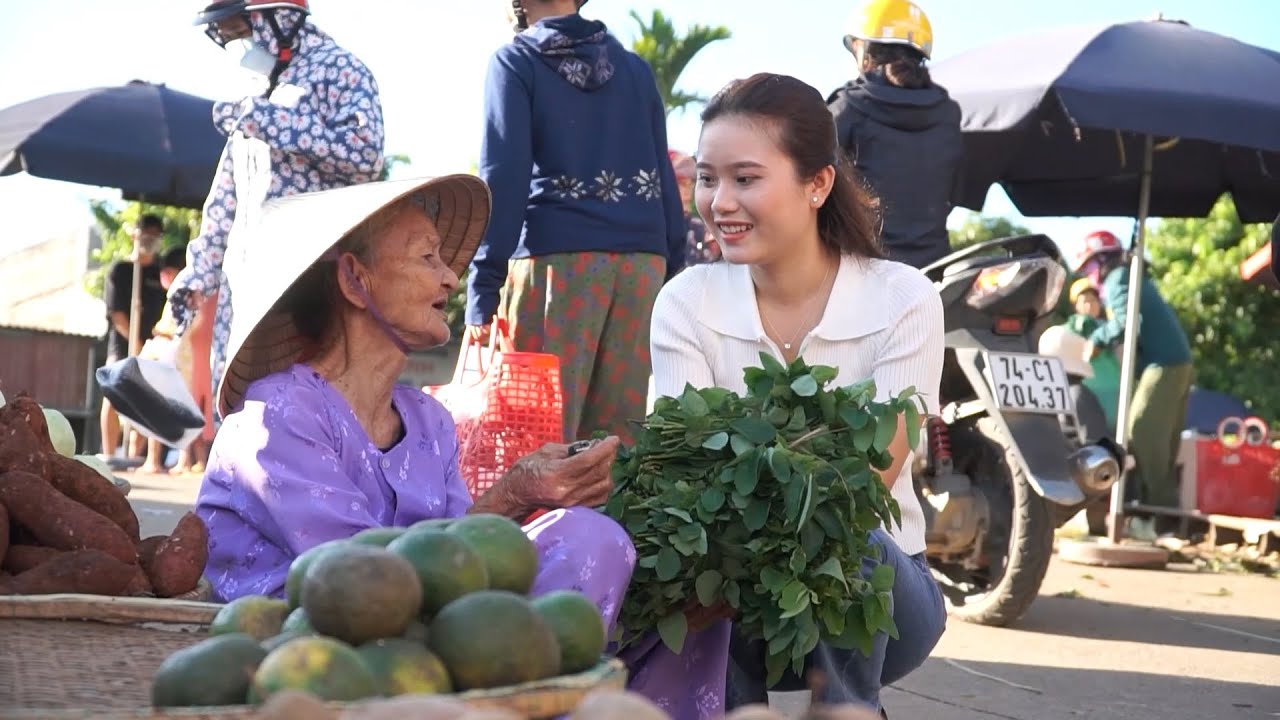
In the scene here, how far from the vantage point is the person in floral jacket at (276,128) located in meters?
5.45

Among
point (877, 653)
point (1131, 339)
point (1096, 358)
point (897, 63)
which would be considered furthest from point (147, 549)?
point (1096, 358)

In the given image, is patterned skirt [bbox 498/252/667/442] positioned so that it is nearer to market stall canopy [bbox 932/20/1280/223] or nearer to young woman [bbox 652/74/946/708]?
young woman [bbox 652/74/946/708]

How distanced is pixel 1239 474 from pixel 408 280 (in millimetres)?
8600

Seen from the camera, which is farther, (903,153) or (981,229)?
(981,229)

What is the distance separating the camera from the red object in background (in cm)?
1045

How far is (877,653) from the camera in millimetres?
3369

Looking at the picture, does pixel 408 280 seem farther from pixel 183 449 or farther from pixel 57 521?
pixel 183 449

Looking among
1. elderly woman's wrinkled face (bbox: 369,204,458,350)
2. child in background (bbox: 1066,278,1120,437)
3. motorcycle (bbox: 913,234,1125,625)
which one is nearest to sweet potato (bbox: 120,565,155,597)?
elderly woman's wrinkled face (bbox: 369,204,458,350)

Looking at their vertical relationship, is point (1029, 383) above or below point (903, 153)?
below

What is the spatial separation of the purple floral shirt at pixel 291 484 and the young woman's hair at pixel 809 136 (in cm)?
120

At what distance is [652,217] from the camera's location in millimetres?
5699

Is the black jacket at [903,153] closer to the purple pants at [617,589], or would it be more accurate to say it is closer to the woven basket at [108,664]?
the purple pants at [617,589]

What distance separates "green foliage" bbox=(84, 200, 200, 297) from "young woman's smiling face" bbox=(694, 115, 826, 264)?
682 inches

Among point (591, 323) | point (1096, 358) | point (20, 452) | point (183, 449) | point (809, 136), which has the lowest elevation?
point (183, 449)
